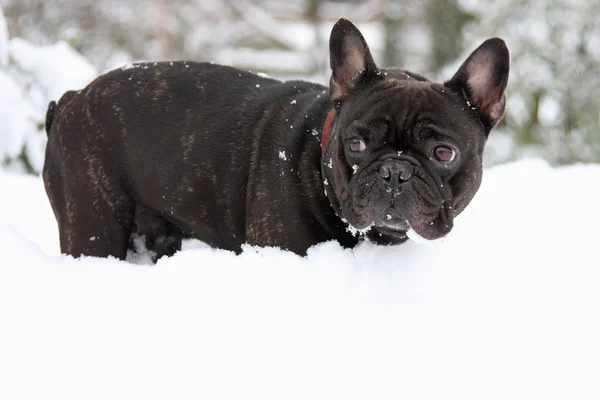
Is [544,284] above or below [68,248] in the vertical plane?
above

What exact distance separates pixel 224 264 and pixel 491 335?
36.8 inches

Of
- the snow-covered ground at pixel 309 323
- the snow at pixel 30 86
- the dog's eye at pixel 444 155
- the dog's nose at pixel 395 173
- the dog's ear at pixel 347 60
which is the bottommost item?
the snow at pixel 30 86

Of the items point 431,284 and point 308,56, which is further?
point 308,56

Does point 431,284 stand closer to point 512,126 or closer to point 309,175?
point 309,175

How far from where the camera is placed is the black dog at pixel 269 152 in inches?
104

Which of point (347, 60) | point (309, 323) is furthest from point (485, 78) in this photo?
point (309, 323)

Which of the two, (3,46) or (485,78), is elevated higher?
(485,78)

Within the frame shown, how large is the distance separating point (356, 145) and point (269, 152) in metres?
0.47

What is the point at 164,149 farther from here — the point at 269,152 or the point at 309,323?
the point at 309,323

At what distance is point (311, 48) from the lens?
1419 cm

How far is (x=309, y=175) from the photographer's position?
112 inches

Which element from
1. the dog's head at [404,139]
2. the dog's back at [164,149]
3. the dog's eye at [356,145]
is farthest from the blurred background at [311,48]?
the dog's eye at [356,145]

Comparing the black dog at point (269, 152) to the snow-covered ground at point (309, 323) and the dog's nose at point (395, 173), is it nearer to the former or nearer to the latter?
the dog's nose at point (395, 173)

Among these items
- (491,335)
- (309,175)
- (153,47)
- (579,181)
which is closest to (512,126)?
(579,181)
